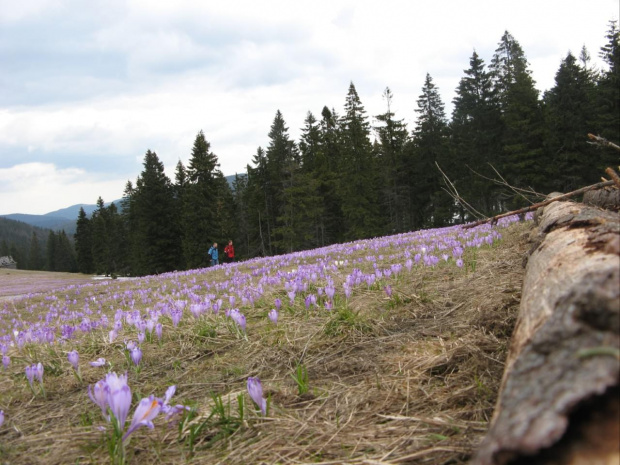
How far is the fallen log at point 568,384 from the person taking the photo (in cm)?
76

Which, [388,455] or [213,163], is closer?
[388,455]

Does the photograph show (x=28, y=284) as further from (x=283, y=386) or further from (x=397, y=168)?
(x=397, y=168)

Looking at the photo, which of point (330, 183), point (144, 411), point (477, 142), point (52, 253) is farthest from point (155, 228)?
point (52, 253)

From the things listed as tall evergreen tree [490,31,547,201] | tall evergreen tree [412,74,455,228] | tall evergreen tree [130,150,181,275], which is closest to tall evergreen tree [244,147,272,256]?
tall evergreen tree [130,150,181,275]

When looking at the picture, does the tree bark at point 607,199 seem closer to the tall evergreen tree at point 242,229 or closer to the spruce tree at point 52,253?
the tall evergreen tree at point 242,229

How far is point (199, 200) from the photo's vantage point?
143 ft

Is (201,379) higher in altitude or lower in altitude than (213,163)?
lower

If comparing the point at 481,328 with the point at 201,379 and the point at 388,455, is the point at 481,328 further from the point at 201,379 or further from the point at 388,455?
the point at 201,379

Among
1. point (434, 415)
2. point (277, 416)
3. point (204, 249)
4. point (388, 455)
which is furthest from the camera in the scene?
point (204, 249)

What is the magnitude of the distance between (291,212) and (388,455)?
43165mm

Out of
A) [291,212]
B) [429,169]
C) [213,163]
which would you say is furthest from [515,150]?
[213,163]

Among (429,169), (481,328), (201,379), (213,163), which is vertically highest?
(213,163)

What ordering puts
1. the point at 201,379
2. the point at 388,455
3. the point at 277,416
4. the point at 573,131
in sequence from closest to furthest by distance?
the point at 388,455 → the point at 277,416 → the point at 201,379 → the point at 573,131

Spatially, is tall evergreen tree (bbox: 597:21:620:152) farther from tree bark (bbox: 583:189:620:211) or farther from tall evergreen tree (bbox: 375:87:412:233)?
tree bark (bbox: 583:189:620:211)
